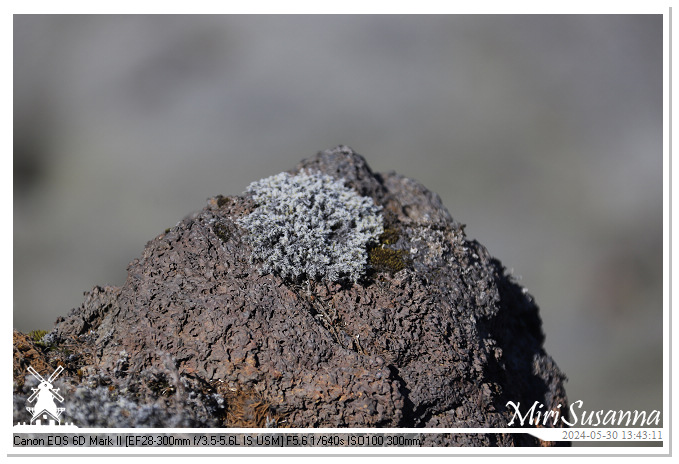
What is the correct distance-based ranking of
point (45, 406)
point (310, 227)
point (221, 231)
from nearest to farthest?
point (45, 406)
point (221, 231)
point (310, 227)

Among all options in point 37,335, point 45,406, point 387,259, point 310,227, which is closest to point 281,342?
point 310,227

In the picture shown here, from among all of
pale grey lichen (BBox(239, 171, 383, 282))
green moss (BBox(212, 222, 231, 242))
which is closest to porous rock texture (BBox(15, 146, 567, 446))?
green moss (BBox(212, 222, 231, 242))

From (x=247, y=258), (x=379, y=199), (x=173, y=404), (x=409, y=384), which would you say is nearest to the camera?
(x=173, y=404)

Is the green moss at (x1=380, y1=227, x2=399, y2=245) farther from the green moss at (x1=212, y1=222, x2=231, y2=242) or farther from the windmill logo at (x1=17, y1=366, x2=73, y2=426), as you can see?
the windmill logo at (x1=17, y1=366, x2=73, y2=426)

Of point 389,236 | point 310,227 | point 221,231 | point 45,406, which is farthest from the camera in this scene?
point 389,236

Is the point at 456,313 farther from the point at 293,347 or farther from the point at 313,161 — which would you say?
the point at 313,161

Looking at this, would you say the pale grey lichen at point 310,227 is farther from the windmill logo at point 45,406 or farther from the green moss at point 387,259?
the windmill logo at point 45,406

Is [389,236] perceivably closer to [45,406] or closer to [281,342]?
[281,342]
